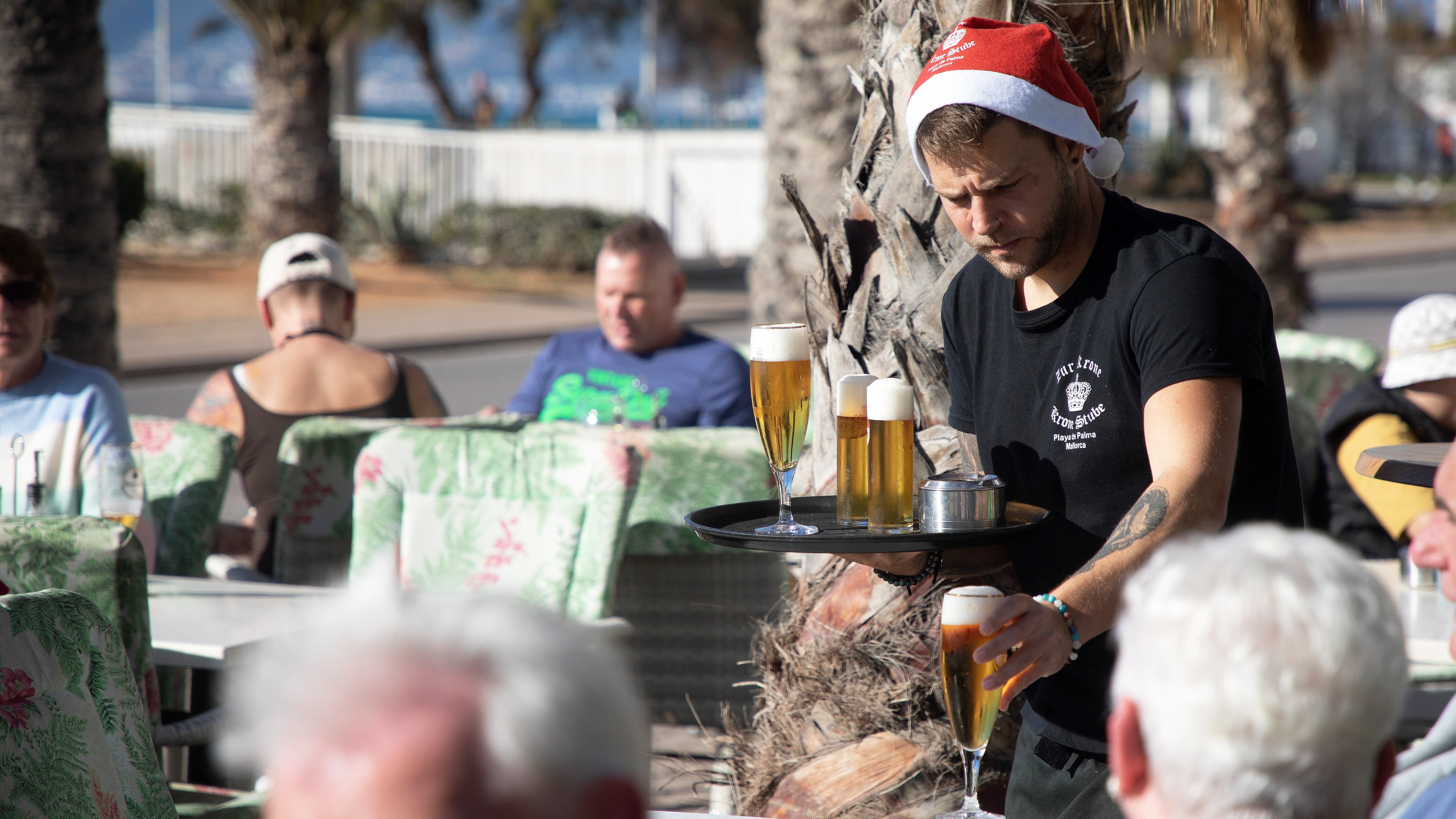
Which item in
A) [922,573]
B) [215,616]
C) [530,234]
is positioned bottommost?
[215,616]

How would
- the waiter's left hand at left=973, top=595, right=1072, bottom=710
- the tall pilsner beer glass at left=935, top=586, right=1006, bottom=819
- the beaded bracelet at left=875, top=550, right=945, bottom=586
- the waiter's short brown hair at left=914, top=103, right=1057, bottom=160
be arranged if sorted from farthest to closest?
the beaded bracelet at left=875, top=550, right=945, bottom=586 → the waiter's short brown hair at left=914, top=103, right=1057, bottom=160 → the tall pilsner beer glass at left=935, top=586, right=1006, bottom=819 → the waiter's left hand at left=973, top=595, right=1072, bottom=710

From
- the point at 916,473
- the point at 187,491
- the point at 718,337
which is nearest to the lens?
the point at 916,473

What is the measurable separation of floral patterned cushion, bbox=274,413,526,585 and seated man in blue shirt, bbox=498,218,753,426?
2.99 feet

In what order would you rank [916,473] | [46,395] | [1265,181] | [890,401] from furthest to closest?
[1265,181], [46,395], [916,473], [890,401]

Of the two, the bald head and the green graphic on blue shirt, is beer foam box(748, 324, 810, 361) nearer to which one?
the green graphic on blue shirt

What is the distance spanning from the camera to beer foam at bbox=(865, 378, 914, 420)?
7.12 ft

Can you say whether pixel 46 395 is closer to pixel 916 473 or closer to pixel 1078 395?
pixel 916 473

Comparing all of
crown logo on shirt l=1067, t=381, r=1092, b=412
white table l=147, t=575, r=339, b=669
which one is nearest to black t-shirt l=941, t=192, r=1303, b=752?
crown logo on shirt l=1067, t=381, r=1092, b=412

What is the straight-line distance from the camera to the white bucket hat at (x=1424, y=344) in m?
4.07

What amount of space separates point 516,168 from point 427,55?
28.1ft

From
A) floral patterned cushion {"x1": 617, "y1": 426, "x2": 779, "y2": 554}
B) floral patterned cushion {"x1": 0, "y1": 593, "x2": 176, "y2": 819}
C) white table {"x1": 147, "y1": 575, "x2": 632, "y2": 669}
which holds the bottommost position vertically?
white table {"x1": 147, "y1": 575, "x2": 632, "y2": 669}

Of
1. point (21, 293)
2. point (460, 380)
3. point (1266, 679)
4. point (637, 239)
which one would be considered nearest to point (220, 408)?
point (21, 293)

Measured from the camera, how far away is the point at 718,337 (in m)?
15.2

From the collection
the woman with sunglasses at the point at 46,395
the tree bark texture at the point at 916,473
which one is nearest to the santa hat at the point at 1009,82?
the tree bark texture at the point at 916,473
